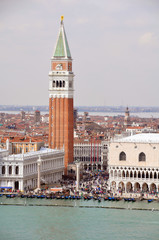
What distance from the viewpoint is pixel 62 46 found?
211ft

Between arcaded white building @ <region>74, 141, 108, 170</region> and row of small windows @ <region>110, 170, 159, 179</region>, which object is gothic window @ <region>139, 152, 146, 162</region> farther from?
arcaded white building @ <region>74, 141, 108, 170</region>

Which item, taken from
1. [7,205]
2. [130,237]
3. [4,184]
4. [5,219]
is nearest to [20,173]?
[4,184]

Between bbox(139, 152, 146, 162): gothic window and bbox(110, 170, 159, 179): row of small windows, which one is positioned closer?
bbox(110, 170, 159, 179): row of small windows

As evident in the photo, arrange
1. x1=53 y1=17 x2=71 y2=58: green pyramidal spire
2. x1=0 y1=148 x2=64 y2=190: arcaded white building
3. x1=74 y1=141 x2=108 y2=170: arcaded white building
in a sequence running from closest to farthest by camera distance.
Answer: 1. x1=0 y1=148 x2=64 y2=190: arcaded white building
2. x1=53 y1=17 x2=71 y2=58: green pyramidal spire
3. x1=74 y1=141 x2=108 y2=170: arcaded white building

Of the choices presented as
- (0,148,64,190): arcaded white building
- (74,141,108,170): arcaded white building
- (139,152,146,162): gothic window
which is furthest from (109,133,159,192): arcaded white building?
(74,141,108,170): arcaded white building

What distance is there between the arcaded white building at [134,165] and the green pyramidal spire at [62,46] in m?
10.3

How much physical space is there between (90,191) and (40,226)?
32.2 feet

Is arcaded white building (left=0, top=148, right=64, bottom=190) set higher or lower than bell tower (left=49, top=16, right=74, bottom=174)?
lower

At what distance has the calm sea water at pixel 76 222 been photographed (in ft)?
140

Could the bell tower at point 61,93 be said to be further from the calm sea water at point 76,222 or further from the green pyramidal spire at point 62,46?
the calm sea water at point 76,222

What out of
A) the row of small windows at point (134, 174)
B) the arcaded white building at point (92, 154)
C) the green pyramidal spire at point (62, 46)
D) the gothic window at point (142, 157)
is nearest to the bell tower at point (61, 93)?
the green pyramidal spire at point (62, 46)

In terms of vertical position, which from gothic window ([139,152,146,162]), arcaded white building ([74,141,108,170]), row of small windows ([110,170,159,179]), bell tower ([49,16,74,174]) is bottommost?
row of small windows ([110,170,159,179])

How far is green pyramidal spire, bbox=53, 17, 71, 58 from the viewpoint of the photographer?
210ft

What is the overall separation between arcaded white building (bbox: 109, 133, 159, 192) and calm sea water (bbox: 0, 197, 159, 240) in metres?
4.17
